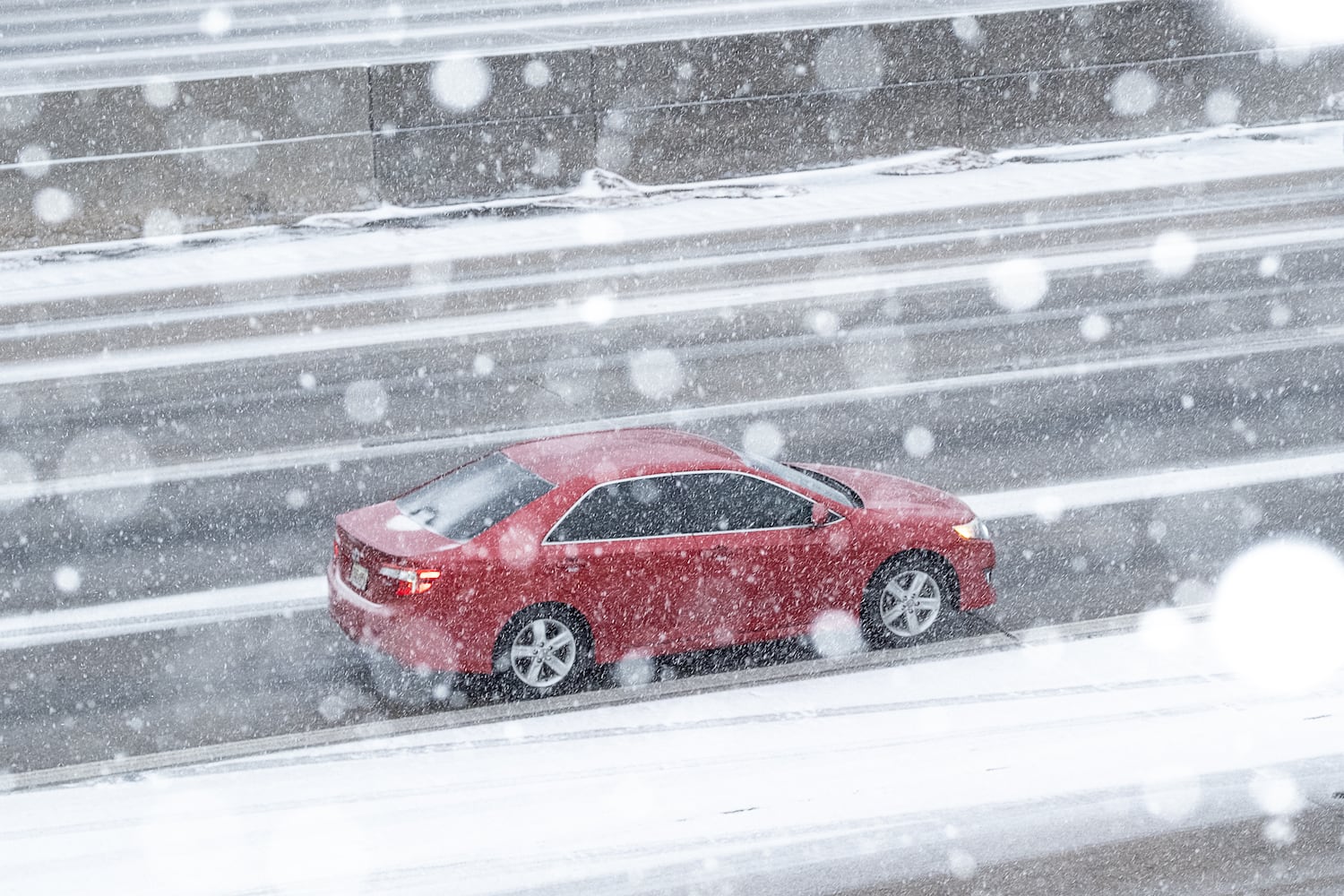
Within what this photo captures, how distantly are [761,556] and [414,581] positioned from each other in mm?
2004

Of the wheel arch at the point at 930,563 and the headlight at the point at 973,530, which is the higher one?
the headlight at the point at 973,530

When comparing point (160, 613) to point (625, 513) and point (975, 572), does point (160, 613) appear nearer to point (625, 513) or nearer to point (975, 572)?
point (625, 513)

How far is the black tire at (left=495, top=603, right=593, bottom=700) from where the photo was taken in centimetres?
963

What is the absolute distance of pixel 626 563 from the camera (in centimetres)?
975

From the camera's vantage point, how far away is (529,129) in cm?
2305

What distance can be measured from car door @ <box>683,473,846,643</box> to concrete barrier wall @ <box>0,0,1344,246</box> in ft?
44.6

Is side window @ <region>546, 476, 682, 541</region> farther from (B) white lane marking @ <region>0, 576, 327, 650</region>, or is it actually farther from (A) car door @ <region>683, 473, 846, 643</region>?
(B) white lane marking @ <region>0, 576, 327, 650</region>

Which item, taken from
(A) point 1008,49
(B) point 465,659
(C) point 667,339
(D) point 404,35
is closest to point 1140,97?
(A) point 1008,49

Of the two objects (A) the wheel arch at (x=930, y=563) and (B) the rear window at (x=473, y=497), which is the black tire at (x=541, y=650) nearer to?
(B) the rear window at (x=473, y=497)

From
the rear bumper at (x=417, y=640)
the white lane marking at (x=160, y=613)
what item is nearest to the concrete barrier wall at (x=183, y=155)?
the white lane marking at (x=160, y=613)

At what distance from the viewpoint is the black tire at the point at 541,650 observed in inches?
379

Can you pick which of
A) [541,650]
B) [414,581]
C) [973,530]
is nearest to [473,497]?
[414,581]

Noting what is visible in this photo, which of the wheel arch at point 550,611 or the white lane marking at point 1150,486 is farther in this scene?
the white lane marking at point 1150,486

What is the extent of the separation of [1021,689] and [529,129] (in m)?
14.7
